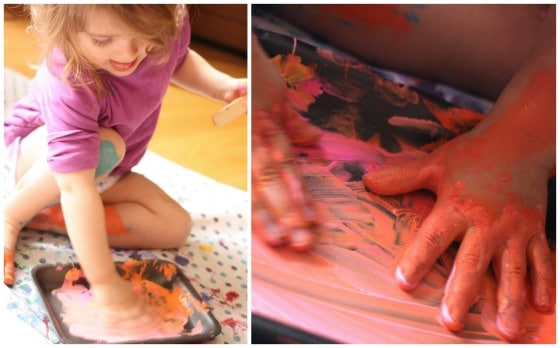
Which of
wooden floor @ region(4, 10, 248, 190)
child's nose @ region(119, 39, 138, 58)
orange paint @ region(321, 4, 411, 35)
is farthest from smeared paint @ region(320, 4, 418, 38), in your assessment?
child's nose @ region(119, 39, 138, 58)

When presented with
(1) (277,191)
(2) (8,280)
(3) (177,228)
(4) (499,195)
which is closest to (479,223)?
(4) (499,195)

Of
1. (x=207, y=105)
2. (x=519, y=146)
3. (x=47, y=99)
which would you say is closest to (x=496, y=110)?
(x=519, y=146)

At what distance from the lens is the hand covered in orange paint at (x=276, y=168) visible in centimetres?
50

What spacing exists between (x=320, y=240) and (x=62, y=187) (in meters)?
0.20

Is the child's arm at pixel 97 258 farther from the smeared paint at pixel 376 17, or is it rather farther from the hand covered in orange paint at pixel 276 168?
the smeared paint at pixel 376 17

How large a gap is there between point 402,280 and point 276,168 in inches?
5.1

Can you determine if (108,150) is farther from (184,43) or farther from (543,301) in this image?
(543,301)

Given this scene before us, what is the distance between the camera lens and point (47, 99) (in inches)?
18.9

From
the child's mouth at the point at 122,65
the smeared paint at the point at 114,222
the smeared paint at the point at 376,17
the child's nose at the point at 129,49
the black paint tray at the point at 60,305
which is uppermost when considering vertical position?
the smeared paint at the point at 376,17

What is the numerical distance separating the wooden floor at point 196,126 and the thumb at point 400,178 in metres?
0.14

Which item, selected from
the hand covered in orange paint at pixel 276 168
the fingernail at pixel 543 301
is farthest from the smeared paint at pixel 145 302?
the fingernail at pixel 543 301

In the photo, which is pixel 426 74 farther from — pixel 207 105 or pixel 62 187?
pixel 62 187

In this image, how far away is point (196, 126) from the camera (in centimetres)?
61

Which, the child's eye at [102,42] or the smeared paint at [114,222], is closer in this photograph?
the child's eye at [102,42]
